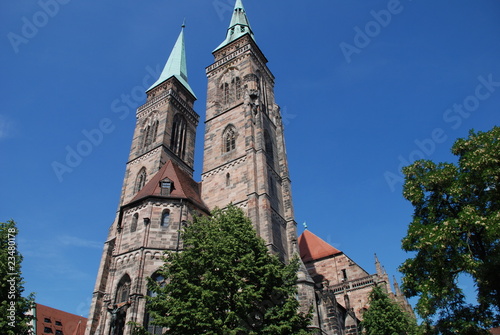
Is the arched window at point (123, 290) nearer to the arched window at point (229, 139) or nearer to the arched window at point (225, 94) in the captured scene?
the arched window at point (229, 139)

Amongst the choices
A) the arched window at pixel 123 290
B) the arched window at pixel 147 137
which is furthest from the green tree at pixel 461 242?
the arched window at pixel 147 137

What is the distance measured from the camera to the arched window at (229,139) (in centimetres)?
2633

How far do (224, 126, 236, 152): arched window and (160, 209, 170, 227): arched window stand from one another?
769cm

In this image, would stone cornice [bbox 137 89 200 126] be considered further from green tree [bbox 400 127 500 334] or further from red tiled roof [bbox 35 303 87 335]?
green tree [bbox 400 127 500 334]

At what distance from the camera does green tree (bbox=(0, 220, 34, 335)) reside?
12938 millimetres

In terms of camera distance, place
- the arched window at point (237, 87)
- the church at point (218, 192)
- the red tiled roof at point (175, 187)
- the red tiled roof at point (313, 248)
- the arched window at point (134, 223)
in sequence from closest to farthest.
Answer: the church at point (218, 192) → the arched window at point (134, 223) → the red tiled roof at point (175, 187) → the arched window at point (237, 87) → the red tiled roof at point (313, 248)

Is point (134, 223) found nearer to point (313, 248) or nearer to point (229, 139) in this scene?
point (229, 139)

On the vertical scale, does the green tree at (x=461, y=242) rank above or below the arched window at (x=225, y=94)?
below

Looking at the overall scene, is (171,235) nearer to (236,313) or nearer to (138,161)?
(236,313)

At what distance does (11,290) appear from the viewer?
1370 centimetres

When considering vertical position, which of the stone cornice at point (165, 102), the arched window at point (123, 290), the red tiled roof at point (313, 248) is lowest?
the arched window at point (123, 290)

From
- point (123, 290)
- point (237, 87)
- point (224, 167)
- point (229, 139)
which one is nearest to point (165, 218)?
point (123, 290)

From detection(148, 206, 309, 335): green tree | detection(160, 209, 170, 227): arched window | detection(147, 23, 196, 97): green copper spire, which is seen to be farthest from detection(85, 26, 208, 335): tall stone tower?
detection(147, 23, 196, 97): green copper spire

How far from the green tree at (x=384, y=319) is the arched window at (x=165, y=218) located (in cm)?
1208
